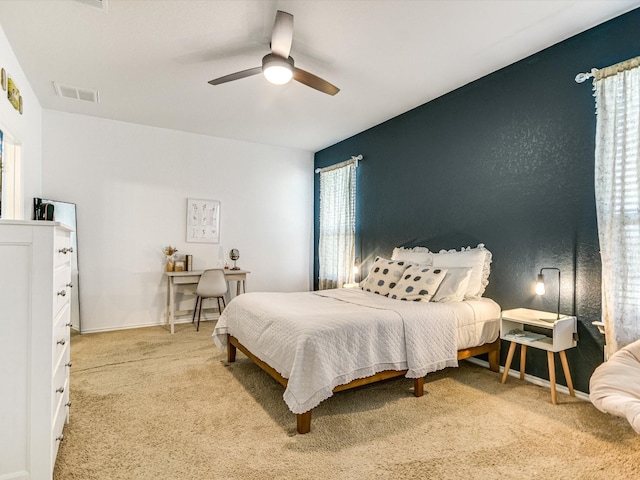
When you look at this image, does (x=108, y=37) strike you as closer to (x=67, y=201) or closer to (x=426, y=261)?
(x=67, y=201)

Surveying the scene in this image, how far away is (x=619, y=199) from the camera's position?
2387mm

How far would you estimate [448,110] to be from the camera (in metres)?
3.70

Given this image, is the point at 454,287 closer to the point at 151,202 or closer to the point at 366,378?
the point at 366,378

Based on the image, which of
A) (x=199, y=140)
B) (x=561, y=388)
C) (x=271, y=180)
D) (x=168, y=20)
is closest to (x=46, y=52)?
(x=168, y=20)

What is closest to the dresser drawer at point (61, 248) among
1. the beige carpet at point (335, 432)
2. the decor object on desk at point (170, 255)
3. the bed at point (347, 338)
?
the beige carpet at point (335, 432)

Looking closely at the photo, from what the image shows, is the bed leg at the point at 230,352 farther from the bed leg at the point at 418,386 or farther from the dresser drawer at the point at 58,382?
the bed leg at the point at 418,386

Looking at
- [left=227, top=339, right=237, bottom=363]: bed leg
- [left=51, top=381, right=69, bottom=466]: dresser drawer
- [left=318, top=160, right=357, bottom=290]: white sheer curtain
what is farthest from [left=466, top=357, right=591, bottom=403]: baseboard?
[left=51, top=381, right=69, bottom=466]: dresser drawer

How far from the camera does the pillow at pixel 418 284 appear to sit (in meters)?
3.02

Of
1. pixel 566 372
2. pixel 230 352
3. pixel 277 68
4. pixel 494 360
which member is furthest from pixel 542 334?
pixel 277 68

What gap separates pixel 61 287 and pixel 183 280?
2847mm

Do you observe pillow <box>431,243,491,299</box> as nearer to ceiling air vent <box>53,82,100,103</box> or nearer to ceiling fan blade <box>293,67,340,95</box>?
ceiling fan blade <box>293,67,340,95</box>

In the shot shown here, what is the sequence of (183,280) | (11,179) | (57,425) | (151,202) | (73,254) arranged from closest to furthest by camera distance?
(57,425), (11,179), (73,254), (183,280), (151,202)

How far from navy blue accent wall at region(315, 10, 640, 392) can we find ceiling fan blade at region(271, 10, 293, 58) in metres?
1.48

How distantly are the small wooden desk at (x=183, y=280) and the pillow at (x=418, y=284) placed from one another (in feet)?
8.05
